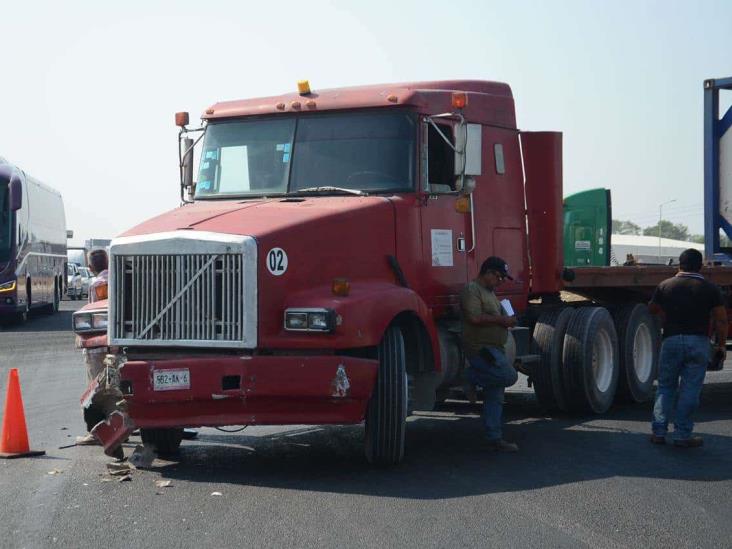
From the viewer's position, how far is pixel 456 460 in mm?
10594

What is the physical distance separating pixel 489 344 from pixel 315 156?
2221 mm

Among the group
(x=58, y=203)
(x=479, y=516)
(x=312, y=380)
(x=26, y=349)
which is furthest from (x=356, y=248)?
(x=58, y=203)

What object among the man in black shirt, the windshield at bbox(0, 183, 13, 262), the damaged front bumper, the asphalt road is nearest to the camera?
the asphalt road

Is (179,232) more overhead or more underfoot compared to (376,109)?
more underfoot

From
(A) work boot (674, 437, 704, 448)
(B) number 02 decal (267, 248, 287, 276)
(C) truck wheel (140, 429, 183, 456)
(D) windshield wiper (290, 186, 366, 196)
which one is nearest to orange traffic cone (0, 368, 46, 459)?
(C) truck wheel (140, 429, 183, 456)

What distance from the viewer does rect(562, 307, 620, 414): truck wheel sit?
1348cm

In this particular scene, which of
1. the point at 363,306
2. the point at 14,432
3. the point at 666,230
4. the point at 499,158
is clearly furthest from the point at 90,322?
the point at 666,230

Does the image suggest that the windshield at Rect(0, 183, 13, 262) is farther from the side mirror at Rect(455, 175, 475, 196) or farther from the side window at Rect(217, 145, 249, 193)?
the side mirror at Rect(455, 175, 475, 196)

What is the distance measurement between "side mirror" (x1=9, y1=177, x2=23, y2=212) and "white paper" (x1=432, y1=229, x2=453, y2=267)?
21673mm

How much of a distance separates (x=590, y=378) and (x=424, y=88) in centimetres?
378

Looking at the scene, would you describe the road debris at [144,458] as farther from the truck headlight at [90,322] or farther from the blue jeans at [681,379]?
the blue jeans at [681,379]

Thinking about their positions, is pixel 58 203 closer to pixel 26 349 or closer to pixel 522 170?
pixel 26 349

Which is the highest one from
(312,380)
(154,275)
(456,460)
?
(154,275)

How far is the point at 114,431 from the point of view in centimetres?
1016
